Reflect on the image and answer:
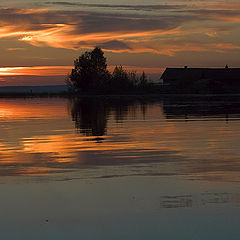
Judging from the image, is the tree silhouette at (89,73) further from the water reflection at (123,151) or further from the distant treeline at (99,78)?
the water reflection at (123,151)

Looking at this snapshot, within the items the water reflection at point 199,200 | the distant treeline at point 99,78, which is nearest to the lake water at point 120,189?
the water reflection at point 199,200

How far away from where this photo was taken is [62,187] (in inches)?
419

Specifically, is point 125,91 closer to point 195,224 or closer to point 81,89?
point 81,89

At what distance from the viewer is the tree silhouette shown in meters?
119

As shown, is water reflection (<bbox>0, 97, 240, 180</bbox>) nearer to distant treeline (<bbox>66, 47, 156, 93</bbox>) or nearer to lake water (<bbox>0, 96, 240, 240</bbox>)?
lake water (<bbox>0, 96, 240, 240</bbox>)

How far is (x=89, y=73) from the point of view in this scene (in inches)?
4749

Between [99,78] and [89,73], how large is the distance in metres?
2.47

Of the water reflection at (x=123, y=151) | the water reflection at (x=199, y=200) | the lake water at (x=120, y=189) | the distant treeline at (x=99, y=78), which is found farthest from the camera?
the distant treeline at (x=99, y=78)

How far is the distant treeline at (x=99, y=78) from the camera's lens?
113 metres

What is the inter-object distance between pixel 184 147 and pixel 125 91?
311 feet

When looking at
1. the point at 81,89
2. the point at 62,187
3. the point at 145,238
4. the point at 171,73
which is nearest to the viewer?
the point at 145,238

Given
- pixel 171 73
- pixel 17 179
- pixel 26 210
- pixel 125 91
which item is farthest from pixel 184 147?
pixel 171 73

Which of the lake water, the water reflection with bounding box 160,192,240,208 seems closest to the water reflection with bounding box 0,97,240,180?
the lake water

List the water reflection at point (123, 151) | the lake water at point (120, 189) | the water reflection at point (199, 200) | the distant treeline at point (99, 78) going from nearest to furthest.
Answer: the lake water at point (120, 189), the water reflection at point (199, 200), the water reflection at point (123, 151), the distant treeline at point (99, 78)
